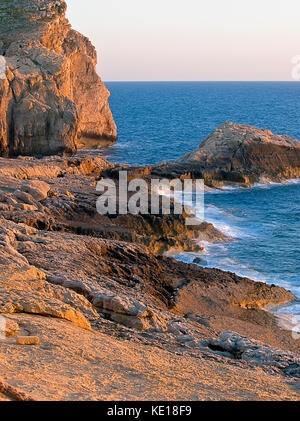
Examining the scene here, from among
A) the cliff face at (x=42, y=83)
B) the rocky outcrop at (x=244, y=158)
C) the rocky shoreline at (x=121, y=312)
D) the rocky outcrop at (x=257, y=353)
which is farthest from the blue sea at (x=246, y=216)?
the rocky outcrop at (x=257, y=353)

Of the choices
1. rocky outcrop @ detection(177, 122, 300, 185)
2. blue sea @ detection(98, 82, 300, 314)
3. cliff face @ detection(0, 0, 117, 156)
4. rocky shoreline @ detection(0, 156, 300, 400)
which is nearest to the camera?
rocky shoreline @ detection(0, 156, 300, 400)

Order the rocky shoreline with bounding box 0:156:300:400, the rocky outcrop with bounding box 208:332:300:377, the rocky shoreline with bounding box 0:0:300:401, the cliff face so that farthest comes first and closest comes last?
the cliff face
the rocky outcrop with bounding box 208:332:300:377
the rocky shoreline with bounding box 0:0:300:401
the rocky shoreline with bounding box 0:156:300:400

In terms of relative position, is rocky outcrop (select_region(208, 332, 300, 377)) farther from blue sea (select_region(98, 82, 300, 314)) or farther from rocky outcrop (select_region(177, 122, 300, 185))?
rocky outcrop (select_region(177, 122, 300, 185))

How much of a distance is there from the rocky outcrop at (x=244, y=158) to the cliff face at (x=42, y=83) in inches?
433

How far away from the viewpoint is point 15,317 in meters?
11.4

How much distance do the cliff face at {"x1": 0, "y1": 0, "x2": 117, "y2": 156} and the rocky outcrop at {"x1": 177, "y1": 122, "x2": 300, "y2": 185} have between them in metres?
11.0

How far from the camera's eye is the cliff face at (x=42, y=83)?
45688 mm

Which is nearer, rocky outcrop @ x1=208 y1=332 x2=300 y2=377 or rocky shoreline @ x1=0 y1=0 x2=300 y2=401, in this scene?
rocky shoreline @ x1=0 y1=0 x2=300 y2=401

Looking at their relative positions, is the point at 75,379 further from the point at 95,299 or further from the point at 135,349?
the point at 95,299

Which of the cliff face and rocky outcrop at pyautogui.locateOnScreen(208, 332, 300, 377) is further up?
the cliff face

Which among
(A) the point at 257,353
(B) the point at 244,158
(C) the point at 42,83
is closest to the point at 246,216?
(B) the point at 244,158

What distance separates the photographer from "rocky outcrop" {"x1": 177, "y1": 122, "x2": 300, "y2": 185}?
45.0 metres

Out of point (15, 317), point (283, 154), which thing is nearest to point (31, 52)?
point (283, 154)

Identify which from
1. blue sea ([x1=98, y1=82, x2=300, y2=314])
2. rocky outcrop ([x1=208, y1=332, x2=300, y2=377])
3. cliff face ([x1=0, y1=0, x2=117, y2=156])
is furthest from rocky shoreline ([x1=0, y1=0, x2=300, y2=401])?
blue sea ([x1=98, y1=82, x2=300, y2=314])
